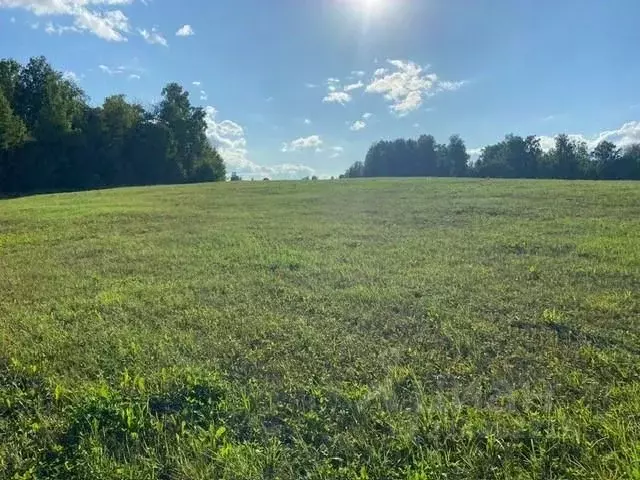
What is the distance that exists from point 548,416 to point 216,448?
81.2 inches

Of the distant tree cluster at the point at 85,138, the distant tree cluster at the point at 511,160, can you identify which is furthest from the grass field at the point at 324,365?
the distant tree cluster at the point at 511,160

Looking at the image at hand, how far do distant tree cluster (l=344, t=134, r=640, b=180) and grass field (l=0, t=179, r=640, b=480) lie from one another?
68.2 metres

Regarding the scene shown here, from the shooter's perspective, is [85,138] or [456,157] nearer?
[85,138]

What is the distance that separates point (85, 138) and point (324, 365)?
5260 cm

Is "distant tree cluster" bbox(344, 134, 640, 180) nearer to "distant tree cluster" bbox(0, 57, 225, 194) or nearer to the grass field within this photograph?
"distant tree cluster" bbox(0, 57, 225, 194)

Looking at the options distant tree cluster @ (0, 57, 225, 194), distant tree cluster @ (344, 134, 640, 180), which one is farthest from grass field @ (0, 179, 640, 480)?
distant tree cluster @ (344, 134, 640, 180)

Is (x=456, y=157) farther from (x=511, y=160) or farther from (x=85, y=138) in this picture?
(x=85, y=138)

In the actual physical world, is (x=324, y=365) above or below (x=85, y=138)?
below

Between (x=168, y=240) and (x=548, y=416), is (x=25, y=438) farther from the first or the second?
(x=168, y=240)

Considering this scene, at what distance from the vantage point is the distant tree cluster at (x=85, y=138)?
1740 inches

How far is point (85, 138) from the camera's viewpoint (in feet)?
160

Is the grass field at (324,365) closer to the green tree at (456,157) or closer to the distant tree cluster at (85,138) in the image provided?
the distant tree cluster at (85,138)

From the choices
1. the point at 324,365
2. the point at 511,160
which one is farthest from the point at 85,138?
the point at 511,160

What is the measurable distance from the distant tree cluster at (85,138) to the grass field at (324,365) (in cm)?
4107
